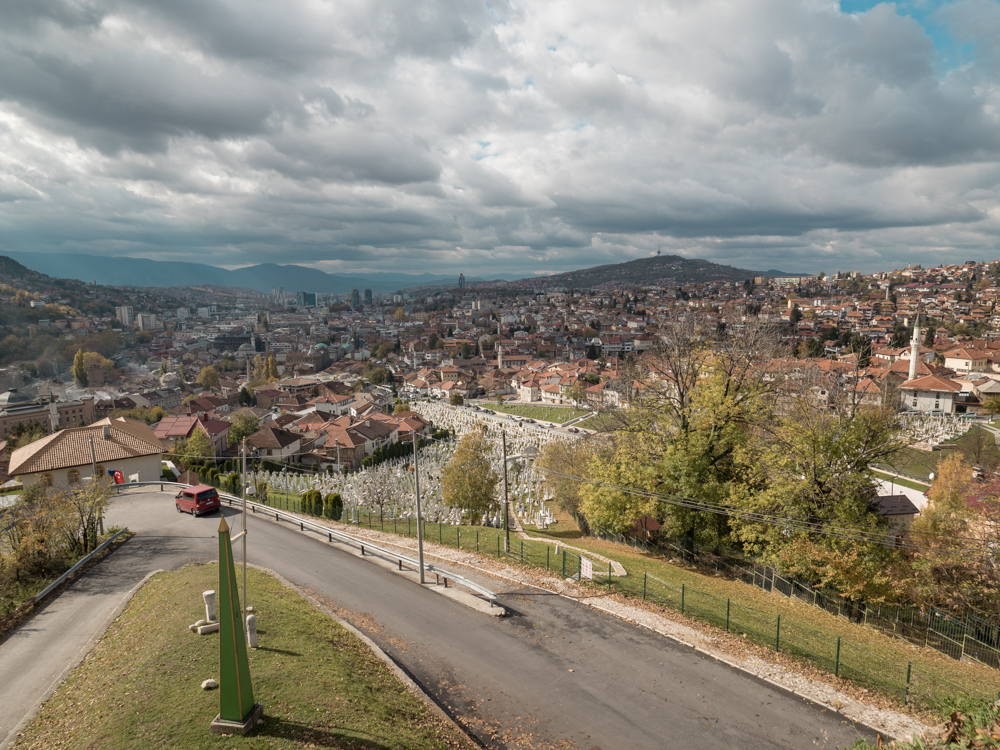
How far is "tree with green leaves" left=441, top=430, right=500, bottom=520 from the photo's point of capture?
26.4m

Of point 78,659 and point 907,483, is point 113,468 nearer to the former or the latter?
point 78,659

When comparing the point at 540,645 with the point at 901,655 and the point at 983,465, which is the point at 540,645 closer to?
the point at 901,655

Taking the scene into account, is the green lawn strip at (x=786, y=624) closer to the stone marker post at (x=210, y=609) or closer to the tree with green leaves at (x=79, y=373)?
the stone marker post at (x=210, y=609)

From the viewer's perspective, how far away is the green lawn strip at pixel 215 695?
617cm

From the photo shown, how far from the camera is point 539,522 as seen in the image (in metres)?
28.4

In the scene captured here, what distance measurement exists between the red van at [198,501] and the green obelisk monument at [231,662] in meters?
15.4

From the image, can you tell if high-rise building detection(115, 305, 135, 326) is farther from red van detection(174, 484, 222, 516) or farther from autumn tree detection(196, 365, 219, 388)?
red van detection(174, 484, 222, 516)

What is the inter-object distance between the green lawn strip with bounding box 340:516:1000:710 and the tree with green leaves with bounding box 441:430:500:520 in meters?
7.85

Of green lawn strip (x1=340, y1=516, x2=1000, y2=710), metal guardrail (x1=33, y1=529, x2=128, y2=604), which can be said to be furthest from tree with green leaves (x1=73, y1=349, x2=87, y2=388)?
green lawn strip (x1=340, y1=516, x2=1000, y2=710)

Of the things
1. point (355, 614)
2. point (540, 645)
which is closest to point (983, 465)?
point (540, 645)

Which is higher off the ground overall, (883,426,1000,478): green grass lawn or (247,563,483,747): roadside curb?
(247,563,483,747): roadside curb

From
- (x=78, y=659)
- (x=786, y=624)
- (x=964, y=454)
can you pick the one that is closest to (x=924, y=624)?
(x=786, y=624)

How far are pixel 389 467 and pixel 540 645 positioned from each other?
33867 millimetres

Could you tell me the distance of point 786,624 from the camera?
1243 centimetres
